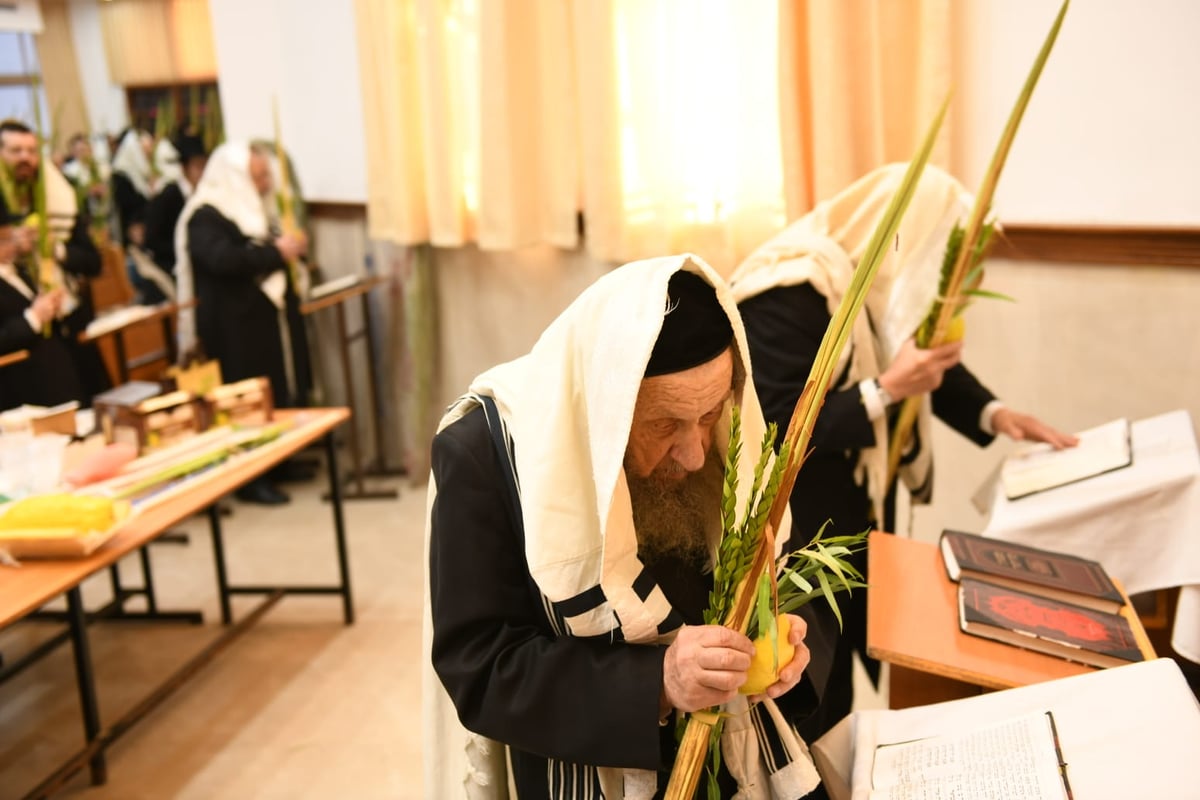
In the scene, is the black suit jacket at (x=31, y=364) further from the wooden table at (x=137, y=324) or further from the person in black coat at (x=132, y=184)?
the person in black coat at (x=132, y=184)

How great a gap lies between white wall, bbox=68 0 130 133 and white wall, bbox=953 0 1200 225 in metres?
8.93

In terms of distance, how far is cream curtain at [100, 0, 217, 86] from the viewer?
379 inches

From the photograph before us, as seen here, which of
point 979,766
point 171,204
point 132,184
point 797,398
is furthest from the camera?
point 132,184

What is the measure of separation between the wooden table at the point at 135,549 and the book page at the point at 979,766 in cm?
193

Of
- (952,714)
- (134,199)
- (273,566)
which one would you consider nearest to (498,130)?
(273,566)

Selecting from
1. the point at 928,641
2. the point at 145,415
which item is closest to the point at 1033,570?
the point at 928,641

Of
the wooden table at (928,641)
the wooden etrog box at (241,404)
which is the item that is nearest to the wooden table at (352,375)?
the wooden etrog box at (241,404)

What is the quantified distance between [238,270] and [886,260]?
3611 millimetres

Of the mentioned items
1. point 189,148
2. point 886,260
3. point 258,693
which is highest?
point 189,148

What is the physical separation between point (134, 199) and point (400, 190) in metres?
3.68

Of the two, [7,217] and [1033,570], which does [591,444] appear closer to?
[1033,570]

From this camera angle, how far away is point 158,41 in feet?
32.1

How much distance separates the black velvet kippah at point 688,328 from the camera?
134cm

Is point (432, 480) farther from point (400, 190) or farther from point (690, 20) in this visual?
point (400, 190)
